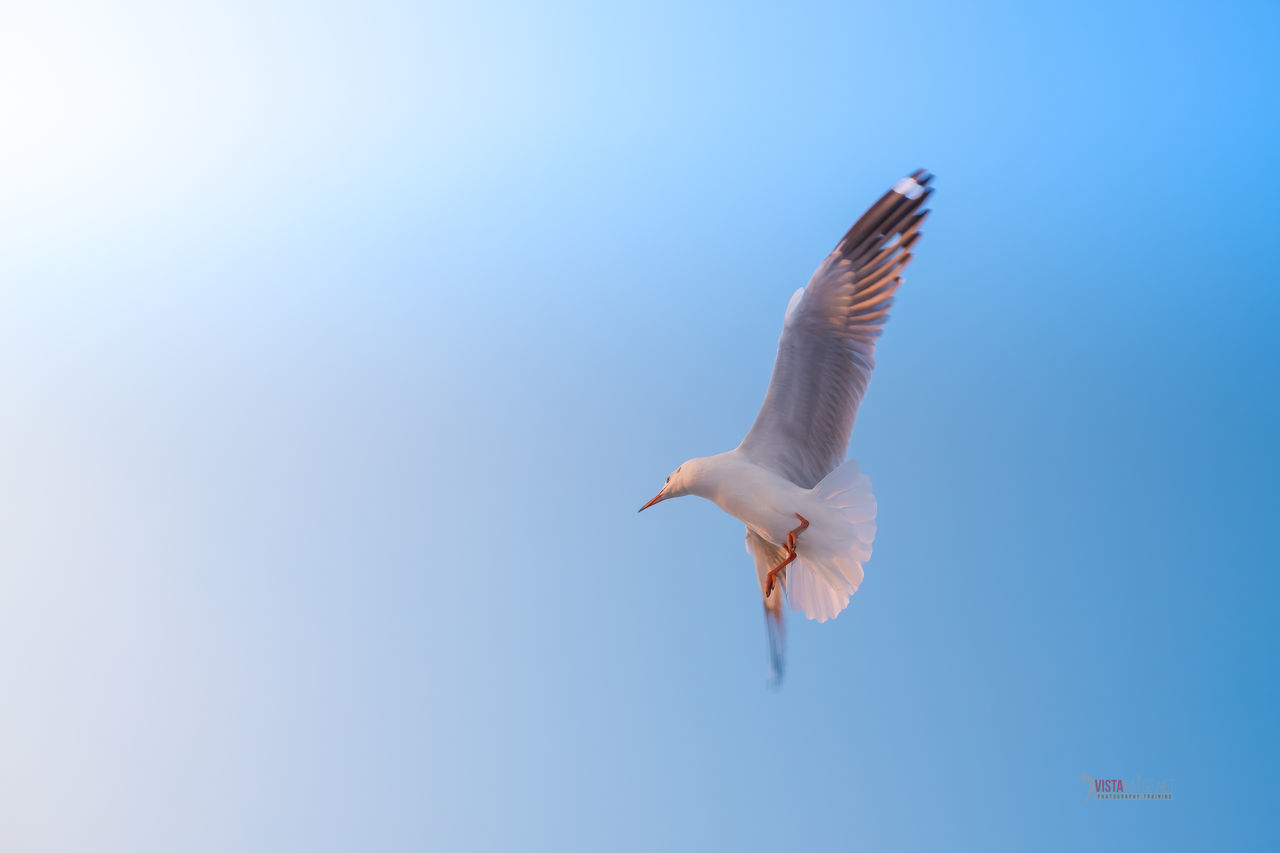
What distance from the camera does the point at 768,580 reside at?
7.41 ft

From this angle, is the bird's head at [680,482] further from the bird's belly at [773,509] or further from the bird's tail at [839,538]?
the bird's tail at [839,538]

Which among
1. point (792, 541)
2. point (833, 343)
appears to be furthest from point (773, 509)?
point (833, 343)

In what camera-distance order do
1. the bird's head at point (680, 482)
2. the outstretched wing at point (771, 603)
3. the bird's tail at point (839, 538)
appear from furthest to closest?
the outstretched wing at point (771, 603)
the bird's head at point (680, 482)
the bird's tail at point (839, 538)

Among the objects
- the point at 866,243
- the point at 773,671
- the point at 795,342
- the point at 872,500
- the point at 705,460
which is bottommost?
the point at 773,671

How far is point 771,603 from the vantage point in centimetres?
242

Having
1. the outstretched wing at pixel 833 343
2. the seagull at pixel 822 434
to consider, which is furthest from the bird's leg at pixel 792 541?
the outstretched wing at pixel 833 343

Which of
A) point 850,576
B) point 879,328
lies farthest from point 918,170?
point 850,576

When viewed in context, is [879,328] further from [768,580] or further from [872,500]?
[768,580]

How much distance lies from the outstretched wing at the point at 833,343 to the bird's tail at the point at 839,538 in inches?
5.6

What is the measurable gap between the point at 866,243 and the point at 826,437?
1.24 ft

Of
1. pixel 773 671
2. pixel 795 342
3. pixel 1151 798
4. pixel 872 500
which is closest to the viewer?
pixel 872 500

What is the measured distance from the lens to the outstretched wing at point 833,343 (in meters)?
2.09

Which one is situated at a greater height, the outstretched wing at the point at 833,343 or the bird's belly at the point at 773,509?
the outstretched wing at the point at 833,343

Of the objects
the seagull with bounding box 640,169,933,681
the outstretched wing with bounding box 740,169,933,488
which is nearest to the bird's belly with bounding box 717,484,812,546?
the seagull with bounding box 640,169,933,681
